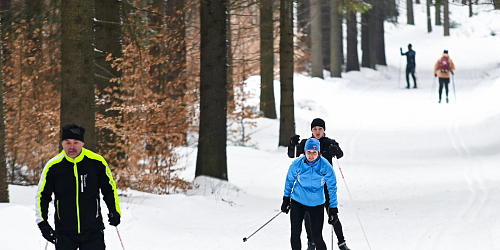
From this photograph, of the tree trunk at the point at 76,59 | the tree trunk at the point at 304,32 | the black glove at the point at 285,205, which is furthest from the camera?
the tree trunk at the point at 304,32

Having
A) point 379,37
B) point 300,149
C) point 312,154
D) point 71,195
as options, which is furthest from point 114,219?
point 379,37

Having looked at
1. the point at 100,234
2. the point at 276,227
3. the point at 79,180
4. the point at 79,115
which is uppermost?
the point at 79,115

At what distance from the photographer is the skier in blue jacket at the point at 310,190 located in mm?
6730

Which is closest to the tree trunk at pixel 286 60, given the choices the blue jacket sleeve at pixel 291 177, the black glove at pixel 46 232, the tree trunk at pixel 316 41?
the blue jacket sleeve at pixel 291 177

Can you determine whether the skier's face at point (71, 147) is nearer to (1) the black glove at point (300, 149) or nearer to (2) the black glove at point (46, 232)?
(2) the black glove at point (46, 232)

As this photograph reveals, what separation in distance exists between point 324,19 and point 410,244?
95.0 feet

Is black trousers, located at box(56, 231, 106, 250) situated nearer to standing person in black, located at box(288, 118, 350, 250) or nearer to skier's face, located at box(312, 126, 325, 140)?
standing person in black, located at box(288, 118, 350, 250)

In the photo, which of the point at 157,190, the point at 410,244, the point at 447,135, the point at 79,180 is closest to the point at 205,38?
the point at 157,190

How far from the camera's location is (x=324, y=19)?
35719mm

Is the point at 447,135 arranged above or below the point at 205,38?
below

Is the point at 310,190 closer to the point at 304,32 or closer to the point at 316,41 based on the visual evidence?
the point at 316,41

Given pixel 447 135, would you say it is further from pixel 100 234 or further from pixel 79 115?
pixel 100 234

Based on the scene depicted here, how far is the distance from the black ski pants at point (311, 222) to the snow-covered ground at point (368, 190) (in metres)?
1.36

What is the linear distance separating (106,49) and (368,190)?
239 inches
